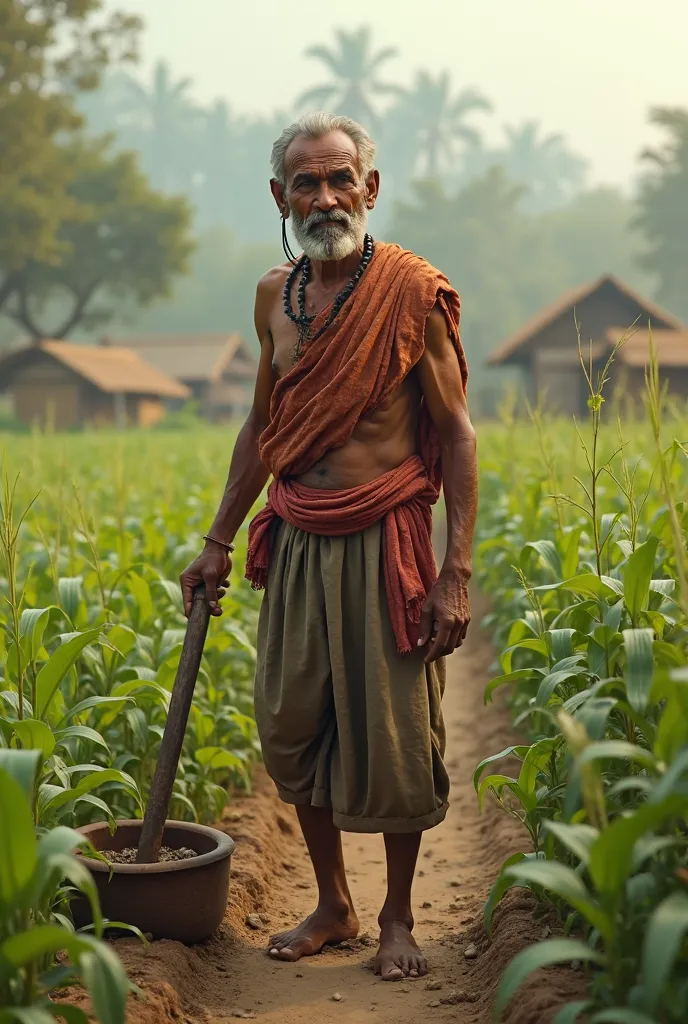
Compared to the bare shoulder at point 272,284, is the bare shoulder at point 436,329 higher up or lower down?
lower down

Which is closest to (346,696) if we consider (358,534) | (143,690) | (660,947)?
(358,534)

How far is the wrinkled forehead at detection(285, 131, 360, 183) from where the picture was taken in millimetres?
3309

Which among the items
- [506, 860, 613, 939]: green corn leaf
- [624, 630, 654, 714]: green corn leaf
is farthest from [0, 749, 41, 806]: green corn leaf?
[624, 630, 654, 714]: green corn leaf

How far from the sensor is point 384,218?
111m

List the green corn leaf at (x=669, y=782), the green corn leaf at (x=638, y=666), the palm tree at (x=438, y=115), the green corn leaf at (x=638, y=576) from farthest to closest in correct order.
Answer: the palm tree at (x=438, y=115) → the green corn leaf at (x=638, y=576) → the green corn leaf at (x=638, y=666) → the green corn leaf at (x=669, y=782)

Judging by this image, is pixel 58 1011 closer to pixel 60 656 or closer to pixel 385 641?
pixel 60 656

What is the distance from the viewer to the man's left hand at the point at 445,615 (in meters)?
3.17

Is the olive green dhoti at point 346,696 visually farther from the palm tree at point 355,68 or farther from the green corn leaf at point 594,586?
the palm tree at point 355,68

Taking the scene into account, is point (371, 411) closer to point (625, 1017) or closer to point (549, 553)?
point (549, 553)

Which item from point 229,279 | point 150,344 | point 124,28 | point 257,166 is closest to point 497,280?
point 229,279

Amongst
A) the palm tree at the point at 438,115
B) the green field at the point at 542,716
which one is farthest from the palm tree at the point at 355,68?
the green field at the point at 542,716

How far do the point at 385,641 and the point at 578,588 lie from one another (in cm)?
55

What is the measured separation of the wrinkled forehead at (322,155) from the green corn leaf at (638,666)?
5.21 feet

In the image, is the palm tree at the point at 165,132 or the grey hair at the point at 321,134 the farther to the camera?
the palm tree at the point at 165,132
